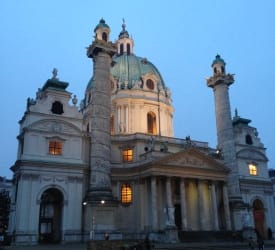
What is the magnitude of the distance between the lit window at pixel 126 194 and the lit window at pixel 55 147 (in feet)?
32.0

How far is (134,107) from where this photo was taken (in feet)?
180

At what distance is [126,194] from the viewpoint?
45.1 metres

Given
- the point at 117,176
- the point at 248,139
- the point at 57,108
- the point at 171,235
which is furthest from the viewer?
the point at 248,139

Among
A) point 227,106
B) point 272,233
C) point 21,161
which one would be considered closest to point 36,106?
point 21,161

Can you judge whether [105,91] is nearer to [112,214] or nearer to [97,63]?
[97,63]

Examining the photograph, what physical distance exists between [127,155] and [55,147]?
34.7 feet

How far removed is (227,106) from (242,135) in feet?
27.8

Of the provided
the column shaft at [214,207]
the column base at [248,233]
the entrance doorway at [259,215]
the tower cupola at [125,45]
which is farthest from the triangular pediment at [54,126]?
the entrance doorway at [259,215]

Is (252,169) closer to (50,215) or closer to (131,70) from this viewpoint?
(131,70)

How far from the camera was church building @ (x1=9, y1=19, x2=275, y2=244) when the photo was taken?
3731cm

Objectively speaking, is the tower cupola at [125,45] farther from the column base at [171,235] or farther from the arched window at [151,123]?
the column base at [171,235]

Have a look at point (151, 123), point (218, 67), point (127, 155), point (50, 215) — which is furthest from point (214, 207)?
point (50, 215)

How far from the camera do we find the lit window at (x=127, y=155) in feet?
155

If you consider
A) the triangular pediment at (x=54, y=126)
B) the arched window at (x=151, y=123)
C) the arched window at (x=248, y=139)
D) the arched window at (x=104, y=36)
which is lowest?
the triangular pediment at (x=54, y=126)
